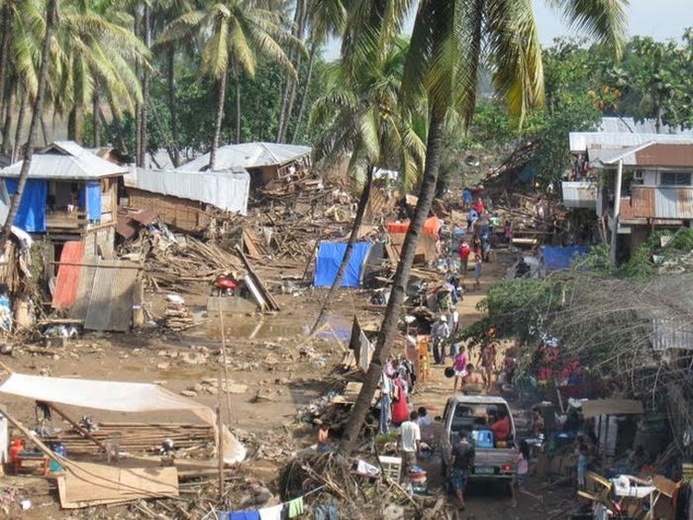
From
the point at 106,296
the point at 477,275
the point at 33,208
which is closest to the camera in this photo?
the point at 106,296

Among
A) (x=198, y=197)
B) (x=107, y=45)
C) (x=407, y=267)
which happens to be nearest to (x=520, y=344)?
(x=407, y=267)

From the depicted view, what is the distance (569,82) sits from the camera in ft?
189

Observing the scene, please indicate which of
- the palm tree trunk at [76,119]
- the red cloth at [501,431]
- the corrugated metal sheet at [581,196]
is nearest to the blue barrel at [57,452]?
the red cloth at [501,431]

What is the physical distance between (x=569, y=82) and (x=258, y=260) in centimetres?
2411

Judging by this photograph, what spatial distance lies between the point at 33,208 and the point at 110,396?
1862cm

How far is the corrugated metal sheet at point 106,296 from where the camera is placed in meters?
28.4

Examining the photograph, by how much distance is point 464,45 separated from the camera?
15.7m

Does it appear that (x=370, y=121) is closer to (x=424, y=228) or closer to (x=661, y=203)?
(x=661, y=203)

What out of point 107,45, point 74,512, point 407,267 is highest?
point 107,45

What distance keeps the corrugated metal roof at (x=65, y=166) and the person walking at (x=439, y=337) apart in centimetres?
1287

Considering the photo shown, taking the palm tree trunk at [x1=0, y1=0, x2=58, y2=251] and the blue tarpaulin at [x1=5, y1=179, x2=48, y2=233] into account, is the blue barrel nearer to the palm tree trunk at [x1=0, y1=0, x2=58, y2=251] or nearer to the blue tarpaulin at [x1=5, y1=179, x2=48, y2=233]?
the palm tree trunk at [x1=0, y1=0, x2=58, y2=251]

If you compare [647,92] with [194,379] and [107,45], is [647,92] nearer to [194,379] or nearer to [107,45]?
[107,45]

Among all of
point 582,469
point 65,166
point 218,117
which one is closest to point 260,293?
point 65,166

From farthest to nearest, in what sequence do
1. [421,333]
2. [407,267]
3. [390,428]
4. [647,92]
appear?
1. [647,92]
2. [421,333]
3. [390,428]
4. [407,267]
